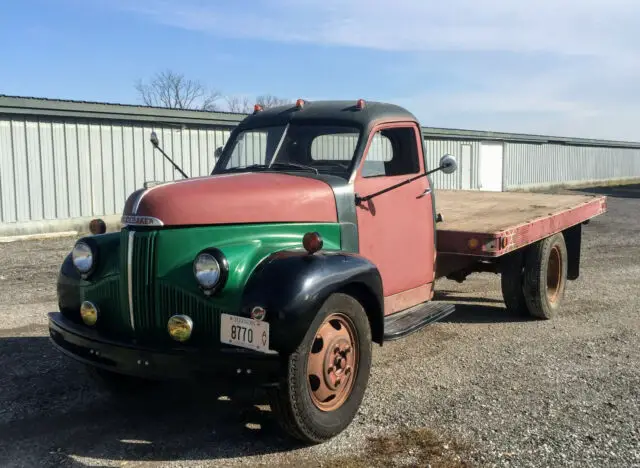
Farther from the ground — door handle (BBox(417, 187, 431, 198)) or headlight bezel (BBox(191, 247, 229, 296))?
door handle (BBox(417, 187, 431, 198))

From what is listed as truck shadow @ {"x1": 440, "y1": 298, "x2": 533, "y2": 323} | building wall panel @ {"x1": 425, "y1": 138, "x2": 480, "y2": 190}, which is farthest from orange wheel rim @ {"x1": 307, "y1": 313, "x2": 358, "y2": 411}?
building wall panel @ {"x1": 425, "y1": 138, "x2": 480, "y2": 190}

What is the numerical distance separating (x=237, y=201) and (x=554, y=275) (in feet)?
15.3

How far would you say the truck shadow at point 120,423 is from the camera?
3.64m

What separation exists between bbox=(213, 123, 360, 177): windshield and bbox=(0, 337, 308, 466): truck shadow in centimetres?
172

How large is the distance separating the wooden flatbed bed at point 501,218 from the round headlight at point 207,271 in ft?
8.89

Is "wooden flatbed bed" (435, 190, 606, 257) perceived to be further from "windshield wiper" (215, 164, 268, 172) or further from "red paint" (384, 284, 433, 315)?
"windshield wiper" (215, 164, 268, 172)

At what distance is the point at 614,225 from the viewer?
1638 cm

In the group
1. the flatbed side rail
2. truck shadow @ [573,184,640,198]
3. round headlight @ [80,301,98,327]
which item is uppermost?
the flatbed side rail

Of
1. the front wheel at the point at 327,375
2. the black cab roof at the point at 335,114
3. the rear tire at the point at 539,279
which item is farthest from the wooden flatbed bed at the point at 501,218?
the front wheel at the point at 327,375

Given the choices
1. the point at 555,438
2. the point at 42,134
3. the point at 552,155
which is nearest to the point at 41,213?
the point at 42,134

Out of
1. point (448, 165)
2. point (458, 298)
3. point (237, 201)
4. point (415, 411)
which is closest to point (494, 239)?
point (448, 165)

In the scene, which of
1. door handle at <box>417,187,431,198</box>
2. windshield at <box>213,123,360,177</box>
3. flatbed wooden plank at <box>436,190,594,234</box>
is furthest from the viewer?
flatbed wooden plank at <box>436,190,594,234</box>

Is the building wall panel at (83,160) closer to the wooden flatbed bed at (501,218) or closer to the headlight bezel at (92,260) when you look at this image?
the wooden flatbed bed at (501,218)

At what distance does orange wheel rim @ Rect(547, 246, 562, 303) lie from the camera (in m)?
7.15
